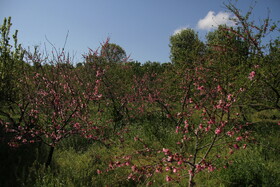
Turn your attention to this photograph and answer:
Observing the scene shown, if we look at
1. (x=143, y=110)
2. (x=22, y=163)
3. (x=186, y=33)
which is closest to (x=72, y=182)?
(x=22, y=163)

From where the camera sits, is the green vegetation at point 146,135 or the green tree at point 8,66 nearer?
the green vegetation at point 146,135

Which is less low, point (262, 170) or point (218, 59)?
point (218, 59)

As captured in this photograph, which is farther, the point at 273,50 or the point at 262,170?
the point at 273,50

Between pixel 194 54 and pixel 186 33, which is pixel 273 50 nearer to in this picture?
pixel 194 54

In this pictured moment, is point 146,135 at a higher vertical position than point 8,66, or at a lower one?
lower

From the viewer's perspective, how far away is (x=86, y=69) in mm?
11211

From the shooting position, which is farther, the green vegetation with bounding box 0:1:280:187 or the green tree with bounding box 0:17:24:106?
the green tree with bounding box 0:17:24:106

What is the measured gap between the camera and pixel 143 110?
1033cm

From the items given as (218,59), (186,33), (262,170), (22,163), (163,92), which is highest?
(186,33)


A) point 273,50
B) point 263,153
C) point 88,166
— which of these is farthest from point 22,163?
point 273,50

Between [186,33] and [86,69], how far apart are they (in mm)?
29341

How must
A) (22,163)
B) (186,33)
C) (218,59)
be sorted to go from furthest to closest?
(186,33) → (218,59) → (22,163)

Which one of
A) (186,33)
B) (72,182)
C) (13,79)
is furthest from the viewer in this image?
(186,33)

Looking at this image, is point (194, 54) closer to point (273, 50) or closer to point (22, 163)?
point (273, 50)
